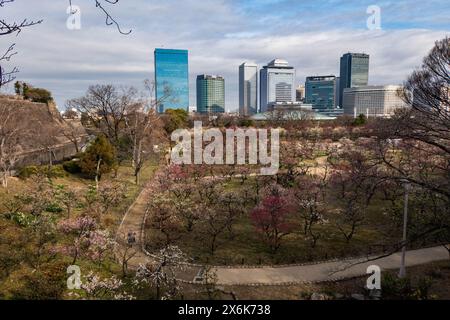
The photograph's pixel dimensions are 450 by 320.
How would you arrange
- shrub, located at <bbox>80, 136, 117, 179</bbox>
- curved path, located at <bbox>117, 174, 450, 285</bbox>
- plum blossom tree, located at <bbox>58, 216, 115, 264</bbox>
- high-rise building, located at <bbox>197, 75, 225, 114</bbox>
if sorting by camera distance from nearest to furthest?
1. curved path, located at <bbox>117, 174, 450, 285</bbox>
2. plum blossom tree, located at <bbox>58, 216, 115, 264</bbox>
3. shrub, located at <bbox>80, 136, 117, 179</bbox>
4. high-rise building, located at <bbox>197, 75, 225, 114</bbox>

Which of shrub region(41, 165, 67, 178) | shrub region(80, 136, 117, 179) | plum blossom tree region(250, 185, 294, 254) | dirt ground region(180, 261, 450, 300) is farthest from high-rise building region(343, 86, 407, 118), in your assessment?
dirt ground region(180, 261, 450, 300)

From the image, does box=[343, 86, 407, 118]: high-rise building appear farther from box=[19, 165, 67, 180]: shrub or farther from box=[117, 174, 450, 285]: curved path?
box=[117, 174, 450, 285]: curved path

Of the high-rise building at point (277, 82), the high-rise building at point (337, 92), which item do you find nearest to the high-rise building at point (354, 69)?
the high-rise building at point (337, 92)

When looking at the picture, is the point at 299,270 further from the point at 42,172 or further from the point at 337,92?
the point at 337,92

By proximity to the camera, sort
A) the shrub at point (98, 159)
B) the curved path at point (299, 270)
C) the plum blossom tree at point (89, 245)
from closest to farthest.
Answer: the curved path at point (299, 270)
the plum blossom tree at point (89, 245)
the shrub at point (98, 159)

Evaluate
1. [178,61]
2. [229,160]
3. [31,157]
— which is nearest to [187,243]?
[229,160]

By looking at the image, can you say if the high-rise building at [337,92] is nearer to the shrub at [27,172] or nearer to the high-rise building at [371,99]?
the high-rise building at [371,99]

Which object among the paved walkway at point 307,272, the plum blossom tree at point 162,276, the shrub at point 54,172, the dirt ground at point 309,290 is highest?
the shrub at point 54,172
